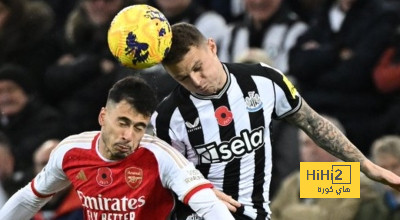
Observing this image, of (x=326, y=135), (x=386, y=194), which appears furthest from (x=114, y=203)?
→ (x=386, y=194)

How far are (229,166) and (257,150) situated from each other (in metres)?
0.19

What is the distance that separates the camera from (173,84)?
878 cm

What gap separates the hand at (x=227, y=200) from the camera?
6500mm

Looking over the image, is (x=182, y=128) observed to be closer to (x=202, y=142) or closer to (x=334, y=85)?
(x=202, y=142)

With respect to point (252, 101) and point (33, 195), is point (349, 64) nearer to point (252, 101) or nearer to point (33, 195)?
point (252, 101)

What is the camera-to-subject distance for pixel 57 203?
943 centimetres

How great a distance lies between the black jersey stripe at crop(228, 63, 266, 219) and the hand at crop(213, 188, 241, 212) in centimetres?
29

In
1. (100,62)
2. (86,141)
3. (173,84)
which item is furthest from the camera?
(100,62)

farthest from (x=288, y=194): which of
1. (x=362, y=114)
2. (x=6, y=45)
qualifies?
(x=6, y=45)

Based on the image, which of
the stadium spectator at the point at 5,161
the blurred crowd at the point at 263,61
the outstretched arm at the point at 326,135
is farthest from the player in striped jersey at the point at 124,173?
the stadium spectator at the point at 5,161

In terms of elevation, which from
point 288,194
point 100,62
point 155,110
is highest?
point 155,110

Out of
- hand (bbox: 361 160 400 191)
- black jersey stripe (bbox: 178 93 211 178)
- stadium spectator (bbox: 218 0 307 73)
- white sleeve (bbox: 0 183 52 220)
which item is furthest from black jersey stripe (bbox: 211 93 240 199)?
stadium spectator (bbox: 218 0 307 73)

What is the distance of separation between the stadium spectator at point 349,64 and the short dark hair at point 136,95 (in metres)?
3.39

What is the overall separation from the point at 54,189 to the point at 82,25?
4.16 metres
